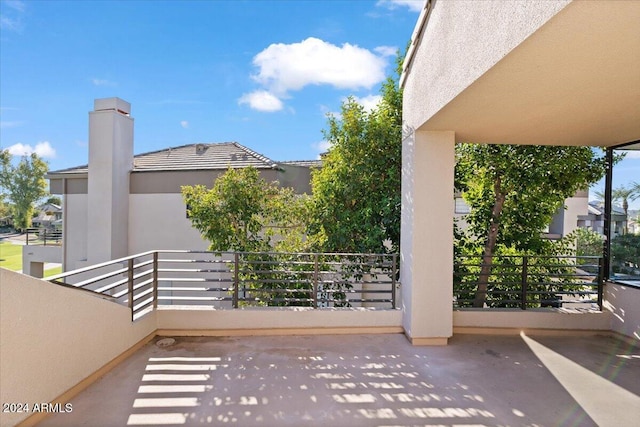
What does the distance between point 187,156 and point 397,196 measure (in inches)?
285

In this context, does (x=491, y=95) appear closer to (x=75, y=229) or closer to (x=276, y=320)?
(x=276, y=320)

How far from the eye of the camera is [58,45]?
29.8 ft

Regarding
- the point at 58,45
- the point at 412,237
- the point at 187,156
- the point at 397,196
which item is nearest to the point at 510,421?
the point at 412,237

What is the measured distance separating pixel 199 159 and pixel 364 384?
8006 mm

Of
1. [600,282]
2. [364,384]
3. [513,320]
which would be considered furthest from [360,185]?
[600,282]

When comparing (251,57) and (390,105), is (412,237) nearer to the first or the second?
(390,105)

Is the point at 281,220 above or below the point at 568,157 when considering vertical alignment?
below

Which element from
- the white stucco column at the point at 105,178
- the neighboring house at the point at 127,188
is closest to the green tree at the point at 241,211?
the neighboring house at the point at 127,188

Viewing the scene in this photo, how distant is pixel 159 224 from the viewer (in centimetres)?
859

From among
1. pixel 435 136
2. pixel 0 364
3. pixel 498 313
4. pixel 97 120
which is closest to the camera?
pixel 0 364

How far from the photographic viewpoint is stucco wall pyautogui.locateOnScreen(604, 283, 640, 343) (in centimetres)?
408

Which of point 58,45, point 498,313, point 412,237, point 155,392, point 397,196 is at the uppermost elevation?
point 58,45

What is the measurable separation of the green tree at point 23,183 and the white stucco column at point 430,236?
15889 mm

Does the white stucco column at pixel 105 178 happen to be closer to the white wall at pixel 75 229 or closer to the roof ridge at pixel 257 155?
the white wall at pixel 75 229
